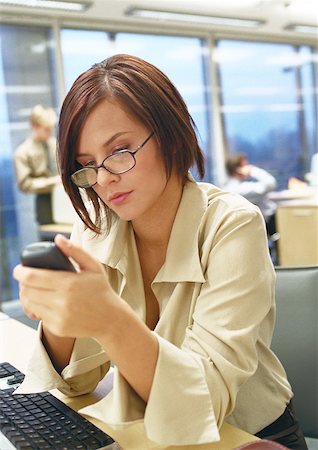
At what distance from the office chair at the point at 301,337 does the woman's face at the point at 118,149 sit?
1.46 feet

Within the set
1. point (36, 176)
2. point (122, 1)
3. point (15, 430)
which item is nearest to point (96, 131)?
point (15, 430)

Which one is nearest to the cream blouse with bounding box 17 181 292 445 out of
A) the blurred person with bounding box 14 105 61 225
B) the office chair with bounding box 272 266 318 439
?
the office chair with bounding box 272 266 318 439

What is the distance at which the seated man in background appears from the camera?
4.71 meters

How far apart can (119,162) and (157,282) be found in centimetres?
23

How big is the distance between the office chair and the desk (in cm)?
45

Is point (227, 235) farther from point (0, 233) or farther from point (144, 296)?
point (0, 233)

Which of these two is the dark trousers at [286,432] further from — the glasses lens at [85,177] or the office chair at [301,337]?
the glasses lens at [85,177]

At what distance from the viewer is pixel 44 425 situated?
0.81m

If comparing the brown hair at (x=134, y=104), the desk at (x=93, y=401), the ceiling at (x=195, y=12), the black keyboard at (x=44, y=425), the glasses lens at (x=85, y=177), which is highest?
the ceiling at (x=195, y=12)

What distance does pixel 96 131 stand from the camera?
94 centimetres

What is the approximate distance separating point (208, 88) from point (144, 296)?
577cm

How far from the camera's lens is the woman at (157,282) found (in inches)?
27.9

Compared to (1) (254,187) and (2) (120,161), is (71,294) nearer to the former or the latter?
(2) (120,161)

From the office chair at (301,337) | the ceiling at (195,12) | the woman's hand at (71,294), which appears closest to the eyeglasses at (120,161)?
the woman's hand at (71,294)
